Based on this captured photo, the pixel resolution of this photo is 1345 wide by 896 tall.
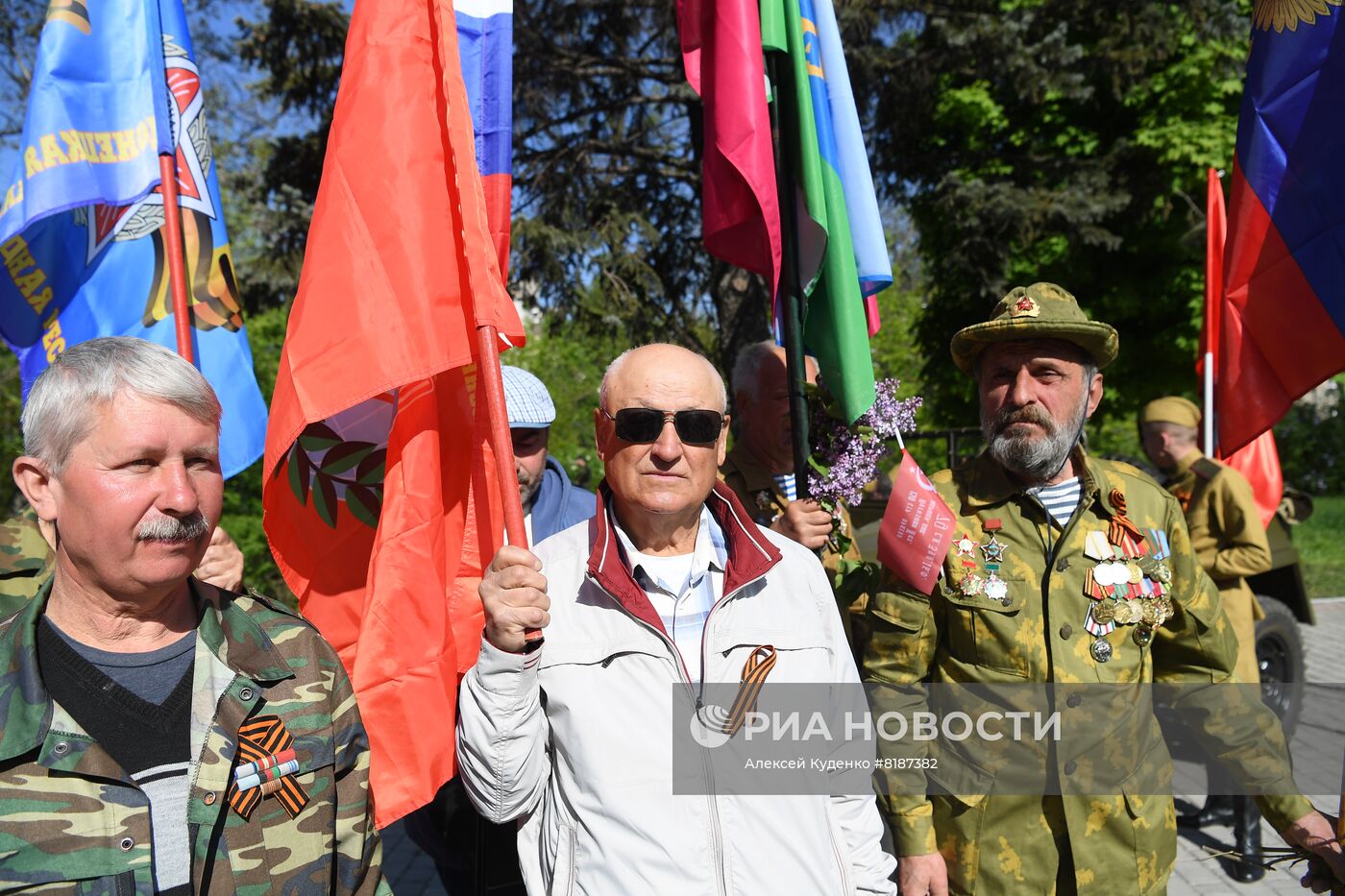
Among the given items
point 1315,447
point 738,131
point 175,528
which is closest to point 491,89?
point 738,131

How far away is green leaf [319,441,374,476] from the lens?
258cm

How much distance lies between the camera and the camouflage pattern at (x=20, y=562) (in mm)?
2289

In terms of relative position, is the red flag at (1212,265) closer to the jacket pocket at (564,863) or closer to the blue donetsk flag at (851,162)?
the blue donetsk flag at (851,162)

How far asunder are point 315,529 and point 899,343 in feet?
58.4

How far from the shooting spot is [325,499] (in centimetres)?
254

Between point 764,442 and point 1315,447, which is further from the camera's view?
point 1315,447

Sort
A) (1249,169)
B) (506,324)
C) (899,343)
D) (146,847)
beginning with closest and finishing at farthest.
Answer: (146,847) < (506,324) < (1249,169) < (899,343)

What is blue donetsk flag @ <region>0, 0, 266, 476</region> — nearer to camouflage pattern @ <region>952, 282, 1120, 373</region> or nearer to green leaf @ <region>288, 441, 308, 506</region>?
green leaf @ <region>288, 441, 308, 506</region>

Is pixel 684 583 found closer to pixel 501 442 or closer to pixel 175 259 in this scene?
pixel 501 442

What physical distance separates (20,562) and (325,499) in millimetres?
748

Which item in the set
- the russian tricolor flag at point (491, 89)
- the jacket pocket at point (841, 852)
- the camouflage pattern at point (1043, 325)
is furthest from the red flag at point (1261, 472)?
the russian tricolor flag at point (491, 89)

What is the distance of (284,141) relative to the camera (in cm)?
897

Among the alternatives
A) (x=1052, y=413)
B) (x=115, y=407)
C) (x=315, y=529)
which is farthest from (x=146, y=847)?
(x=1052, y=413)

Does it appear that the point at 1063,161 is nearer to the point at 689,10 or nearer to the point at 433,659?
the point at 689,10
